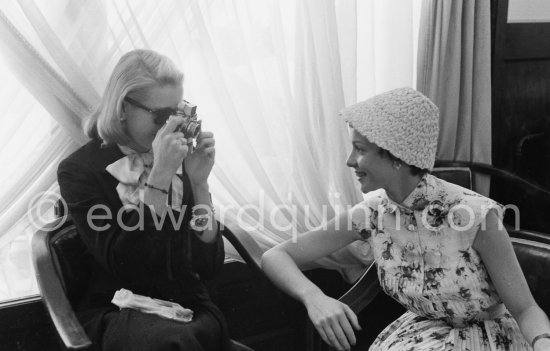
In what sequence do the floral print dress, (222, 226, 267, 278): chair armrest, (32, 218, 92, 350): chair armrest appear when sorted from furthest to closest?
(222, 226, 267, 278): chair armrest, the floral print dress, (32, 218, 92, 350): chair armrest

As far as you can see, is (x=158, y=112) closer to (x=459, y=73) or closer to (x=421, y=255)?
(x=421, y=255)

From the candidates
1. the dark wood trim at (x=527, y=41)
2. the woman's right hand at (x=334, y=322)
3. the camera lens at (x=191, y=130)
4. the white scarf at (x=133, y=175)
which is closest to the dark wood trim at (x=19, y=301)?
the white scarf at (x=133, y=175)

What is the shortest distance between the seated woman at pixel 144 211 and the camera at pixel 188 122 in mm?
23

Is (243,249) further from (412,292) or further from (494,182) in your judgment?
(494,182)

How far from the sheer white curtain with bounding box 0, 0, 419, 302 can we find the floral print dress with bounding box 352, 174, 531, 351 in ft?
1.97

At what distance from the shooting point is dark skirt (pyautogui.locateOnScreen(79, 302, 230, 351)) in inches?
64.1

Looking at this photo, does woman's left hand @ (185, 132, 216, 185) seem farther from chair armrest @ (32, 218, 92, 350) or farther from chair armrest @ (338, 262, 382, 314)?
chair armrest @ (338, 262, 382, 314)

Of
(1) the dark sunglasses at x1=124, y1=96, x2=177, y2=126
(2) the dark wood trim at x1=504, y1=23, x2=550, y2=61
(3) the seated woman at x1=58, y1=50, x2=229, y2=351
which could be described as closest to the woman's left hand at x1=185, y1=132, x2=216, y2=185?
(3) the seated woman at x1=58, y1=50, x2=229, y2=351

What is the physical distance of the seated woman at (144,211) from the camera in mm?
1683

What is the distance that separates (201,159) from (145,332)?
1.67 ft

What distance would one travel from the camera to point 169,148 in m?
1.68

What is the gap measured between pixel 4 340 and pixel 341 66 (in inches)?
60.0

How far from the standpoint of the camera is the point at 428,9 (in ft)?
8.89


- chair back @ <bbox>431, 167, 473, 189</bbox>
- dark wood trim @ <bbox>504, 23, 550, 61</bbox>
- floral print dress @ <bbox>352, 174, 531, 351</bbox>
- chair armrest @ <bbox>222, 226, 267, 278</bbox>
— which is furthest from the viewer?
dark wood trim @ <bbox>504, 23, 550, 61</bbox>
